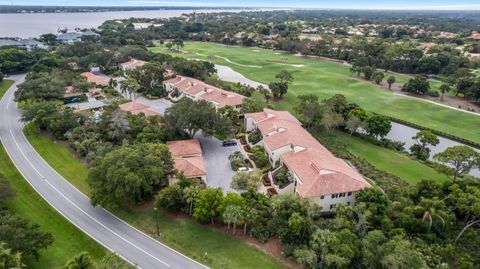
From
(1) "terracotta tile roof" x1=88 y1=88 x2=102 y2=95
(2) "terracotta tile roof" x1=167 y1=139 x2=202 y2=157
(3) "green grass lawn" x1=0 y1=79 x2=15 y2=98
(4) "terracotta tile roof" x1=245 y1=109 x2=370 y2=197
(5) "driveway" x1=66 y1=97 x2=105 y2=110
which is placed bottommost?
(3) "green grass lawn" x1=0 y1=79 x2=15 y2=98

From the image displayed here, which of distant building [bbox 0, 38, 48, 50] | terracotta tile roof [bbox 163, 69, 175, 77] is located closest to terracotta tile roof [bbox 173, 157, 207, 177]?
terracotta tile roof [bbox 163, 69, 175, 77]

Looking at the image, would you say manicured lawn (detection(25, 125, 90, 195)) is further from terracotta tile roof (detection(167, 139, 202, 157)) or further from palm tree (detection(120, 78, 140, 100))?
palm tree (detection(120, 78, 140, 100))

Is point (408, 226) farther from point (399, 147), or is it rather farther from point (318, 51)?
point (318, 51)

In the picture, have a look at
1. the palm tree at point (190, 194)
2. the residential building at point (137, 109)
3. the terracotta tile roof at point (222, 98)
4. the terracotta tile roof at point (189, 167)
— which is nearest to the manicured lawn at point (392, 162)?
the terracotta tile roof at point (222, 98)

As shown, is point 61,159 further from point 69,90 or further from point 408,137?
point 408,137

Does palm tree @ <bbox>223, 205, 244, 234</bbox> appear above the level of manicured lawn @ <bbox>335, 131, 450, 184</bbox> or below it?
above

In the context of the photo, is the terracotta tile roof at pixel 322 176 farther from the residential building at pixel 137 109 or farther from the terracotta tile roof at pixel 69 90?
the terracotta tile roof at pixel 69 90
